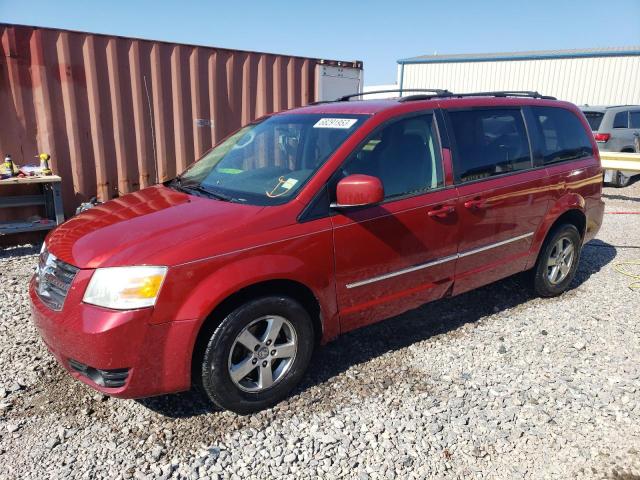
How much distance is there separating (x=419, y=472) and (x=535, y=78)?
2497cm

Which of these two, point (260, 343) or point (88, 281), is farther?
point (260, 343)

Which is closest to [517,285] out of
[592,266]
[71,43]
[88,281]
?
[592,266]

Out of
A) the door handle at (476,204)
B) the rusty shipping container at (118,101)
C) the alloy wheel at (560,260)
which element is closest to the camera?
the door handle at (476,204)

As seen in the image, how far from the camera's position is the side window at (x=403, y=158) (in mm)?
3232

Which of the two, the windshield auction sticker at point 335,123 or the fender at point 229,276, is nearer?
the fender at point 229,276

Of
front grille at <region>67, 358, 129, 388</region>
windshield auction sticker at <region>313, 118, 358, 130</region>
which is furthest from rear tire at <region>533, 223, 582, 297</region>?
front grille at <region>67, 358, 129, 388</region>

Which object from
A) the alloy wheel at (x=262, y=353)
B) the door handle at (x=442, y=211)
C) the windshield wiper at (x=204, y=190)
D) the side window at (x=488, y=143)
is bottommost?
the alloy wheel at (x=262, y=353)

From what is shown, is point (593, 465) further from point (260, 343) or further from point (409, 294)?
point (260, 343)

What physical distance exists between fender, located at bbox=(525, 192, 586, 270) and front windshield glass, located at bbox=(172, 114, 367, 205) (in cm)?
214

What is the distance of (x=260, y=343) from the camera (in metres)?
2.86

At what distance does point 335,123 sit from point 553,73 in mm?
23587

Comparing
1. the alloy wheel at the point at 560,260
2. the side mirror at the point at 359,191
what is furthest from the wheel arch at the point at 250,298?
the alloy wheel at the point at 560,260

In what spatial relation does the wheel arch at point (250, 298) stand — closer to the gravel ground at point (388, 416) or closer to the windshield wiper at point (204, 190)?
the gravel ground at point (388, 416)

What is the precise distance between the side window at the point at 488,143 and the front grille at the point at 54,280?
8.81ft
